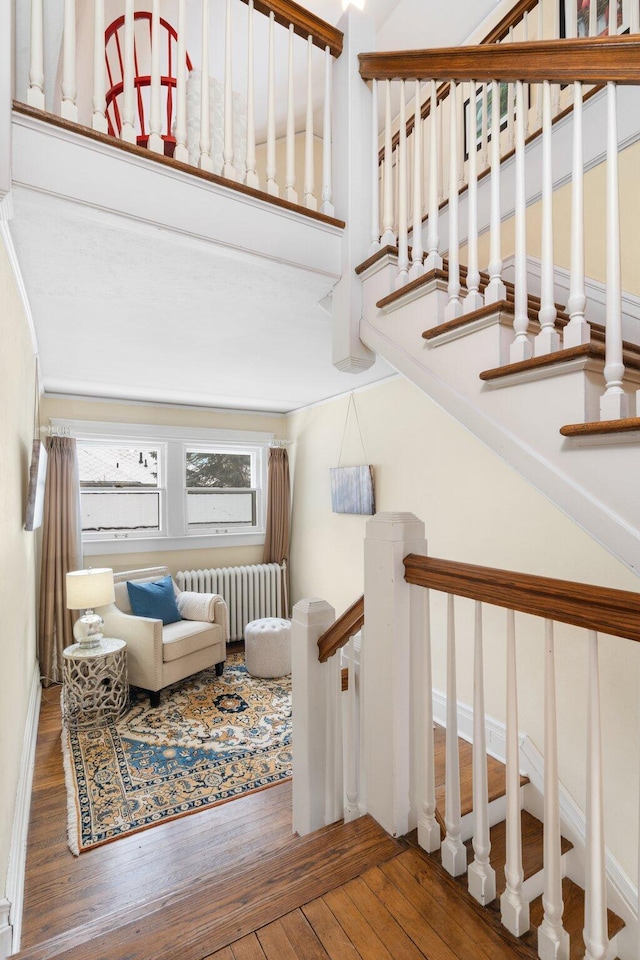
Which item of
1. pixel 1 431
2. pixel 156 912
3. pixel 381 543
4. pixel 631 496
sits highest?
pixel 1 431

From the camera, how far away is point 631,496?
1.06 metres

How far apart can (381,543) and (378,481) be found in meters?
2.69

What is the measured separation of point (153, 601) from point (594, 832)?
3.78 m

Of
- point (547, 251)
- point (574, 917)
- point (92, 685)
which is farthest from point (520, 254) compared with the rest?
point (92, 685)

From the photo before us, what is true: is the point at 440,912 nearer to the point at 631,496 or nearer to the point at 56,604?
the point at 631,496

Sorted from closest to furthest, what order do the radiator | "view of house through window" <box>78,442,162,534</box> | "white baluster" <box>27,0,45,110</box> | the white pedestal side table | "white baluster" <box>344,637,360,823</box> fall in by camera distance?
"white baluster" <box>27,0,45,110</box>
"white baluster" <box>344,637,360,823</box>
the white pedestal side table
"view of house through window" <box>78,442,162,534</box>
the radiator

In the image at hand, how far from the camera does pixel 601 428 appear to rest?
1062mm

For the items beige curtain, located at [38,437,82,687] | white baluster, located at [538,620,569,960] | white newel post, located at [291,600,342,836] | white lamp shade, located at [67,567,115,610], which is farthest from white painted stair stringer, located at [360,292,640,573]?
beige curtain, located at [38,437,82,687]

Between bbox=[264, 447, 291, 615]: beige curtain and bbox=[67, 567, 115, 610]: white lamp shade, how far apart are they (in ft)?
6.95

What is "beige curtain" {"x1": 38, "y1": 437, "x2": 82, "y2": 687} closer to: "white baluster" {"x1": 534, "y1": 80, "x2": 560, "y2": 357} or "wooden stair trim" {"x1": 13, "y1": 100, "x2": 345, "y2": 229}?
"wooden stair trim" {"x1": 13, "y1": 100, "x2": 345, "y2": 229}

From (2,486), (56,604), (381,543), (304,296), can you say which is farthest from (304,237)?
(56,604)

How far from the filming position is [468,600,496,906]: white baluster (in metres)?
1.11

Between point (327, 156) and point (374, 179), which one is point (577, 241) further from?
point (327, 156)

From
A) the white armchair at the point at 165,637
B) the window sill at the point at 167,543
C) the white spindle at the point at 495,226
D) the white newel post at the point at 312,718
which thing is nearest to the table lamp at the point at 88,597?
the white armchair at the point at 165,637
